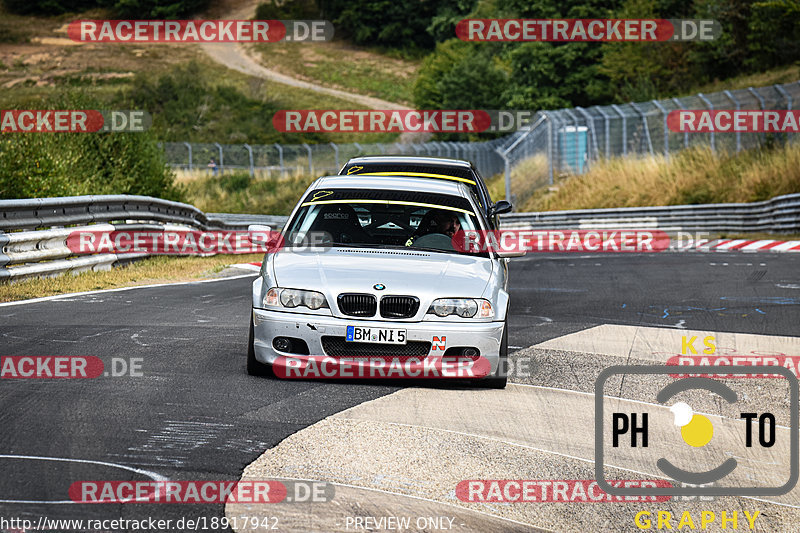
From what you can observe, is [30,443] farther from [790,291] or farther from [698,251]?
[698,251]

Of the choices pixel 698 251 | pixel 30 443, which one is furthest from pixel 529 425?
pixel 698 251

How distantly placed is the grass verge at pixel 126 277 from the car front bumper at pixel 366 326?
18.7 ft

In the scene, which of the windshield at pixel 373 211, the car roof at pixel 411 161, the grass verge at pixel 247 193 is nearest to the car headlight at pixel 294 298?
the windshield at pixel 373 211

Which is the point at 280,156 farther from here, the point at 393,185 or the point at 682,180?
the point at 393,185

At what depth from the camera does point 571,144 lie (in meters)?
40.2

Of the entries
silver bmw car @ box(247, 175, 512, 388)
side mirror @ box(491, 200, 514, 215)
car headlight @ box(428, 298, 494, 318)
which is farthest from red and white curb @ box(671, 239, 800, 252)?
car headlight @ box(428, 298, 494, 318)

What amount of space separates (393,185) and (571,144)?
31803 mm

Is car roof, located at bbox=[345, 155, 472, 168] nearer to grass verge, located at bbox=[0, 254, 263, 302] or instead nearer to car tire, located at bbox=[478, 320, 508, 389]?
grass verge, located at bbox=[0, 254, 263, 302]

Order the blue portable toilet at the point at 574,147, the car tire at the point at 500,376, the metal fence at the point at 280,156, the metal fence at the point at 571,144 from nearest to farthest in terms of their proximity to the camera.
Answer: the car tire at the point at 500,376, the metal fence at the point at 571,144, the blue portable toilet at the point at 574,147, the metal fence at the point at 280,156

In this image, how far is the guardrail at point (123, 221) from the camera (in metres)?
13.4

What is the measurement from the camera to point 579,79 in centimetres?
5519

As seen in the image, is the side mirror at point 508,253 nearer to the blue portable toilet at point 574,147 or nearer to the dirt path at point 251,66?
the blue portable toilet at point 574,147

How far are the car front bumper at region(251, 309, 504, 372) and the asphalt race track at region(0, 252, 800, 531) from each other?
244mm

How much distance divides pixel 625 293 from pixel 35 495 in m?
10.7
